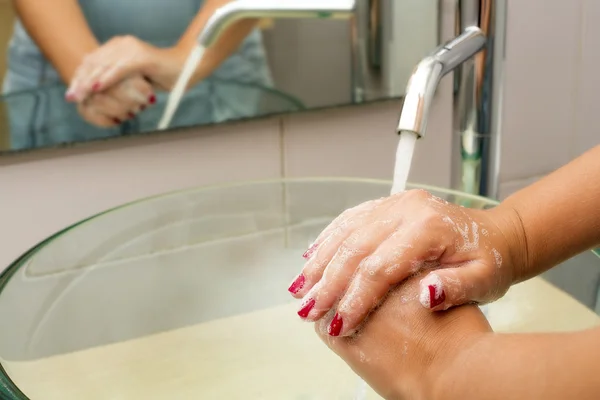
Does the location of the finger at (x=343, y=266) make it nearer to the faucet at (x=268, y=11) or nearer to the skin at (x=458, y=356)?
the skin at (x=458, y=356)

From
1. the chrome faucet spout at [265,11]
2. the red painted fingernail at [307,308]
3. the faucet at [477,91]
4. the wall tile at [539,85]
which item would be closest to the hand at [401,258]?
the red painted fingernail at [307,308]

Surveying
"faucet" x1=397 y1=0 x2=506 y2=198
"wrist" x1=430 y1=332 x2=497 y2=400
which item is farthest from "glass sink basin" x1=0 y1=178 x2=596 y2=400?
"wrist" x1=430 y1=332 x2=497 y2=400

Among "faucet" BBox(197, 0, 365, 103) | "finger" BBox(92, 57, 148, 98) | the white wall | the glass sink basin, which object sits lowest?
the glass sink basin

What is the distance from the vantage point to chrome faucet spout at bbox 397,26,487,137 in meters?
0.46

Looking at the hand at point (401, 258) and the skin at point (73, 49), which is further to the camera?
the skin at point (73, 49)

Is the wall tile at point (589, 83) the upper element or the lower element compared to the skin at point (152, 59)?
lower

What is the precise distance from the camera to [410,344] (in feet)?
1.09

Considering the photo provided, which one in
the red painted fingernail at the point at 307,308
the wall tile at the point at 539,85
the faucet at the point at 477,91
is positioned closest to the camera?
the red painted fingernail at the point at 307,308

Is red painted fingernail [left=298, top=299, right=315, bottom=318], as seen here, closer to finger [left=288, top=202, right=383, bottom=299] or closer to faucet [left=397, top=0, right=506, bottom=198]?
finger [left=288, top=202, right=383, bottom=299]

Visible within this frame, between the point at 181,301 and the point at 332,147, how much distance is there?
0.79 ft

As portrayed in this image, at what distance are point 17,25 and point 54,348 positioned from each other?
269 millimetres

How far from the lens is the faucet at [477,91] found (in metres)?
0.52

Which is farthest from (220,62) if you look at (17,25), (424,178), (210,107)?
(424,178)

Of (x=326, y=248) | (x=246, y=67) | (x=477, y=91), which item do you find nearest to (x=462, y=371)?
(x=326, y=248)
